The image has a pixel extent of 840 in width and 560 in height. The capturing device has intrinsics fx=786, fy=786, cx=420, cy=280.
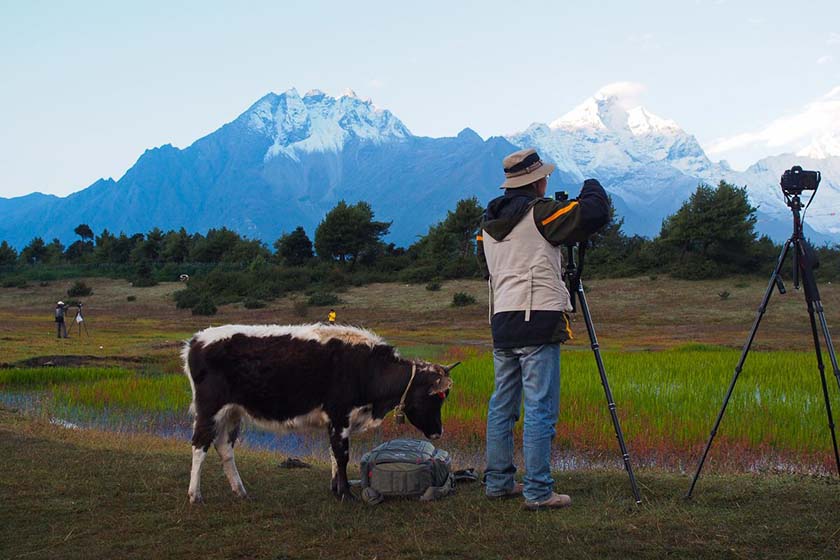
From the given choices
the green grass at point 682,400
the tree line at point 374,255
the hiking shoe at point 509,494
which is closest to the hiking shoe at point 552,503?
the hiking shoe at point 509,494

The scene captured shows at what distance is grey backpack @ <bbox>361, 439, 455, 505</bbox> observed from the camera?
7.18 meters

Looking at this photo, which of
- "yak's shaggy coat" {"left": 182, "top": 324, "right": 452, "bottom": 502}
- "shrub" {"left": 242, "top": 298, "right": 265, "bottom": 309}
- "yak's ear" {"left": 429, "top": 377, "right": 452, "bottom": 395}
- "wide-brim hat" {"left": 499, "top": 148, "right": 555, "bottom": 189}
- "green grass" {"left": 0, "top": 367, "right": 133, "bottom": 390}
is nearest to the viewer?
"wide-brim hat" {"left": 499, "top": 148, "right": 555, "bottom": 189}

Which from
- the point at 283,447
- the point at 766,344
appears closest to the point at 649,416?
the point at 283,447

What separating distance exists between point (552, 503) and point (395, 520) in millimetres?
1323

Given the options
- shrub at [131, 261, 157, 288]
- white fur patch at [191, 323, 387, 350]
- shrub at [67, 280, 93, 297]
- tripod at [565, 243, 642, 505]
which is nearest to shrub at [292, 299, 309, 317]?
shrub at [67, 280, 93, 297]

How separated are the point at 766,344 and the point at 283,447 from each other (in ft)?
63.6

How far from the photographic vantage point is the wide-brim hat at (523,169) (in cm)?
676

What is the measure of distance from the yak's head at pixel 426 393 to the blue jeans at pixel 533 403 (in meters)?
0.90

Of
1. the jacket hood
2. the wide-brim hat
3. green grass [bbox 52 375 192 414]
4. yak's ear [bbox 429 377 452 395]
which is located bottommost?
green grass [bbox 52 375 192 414]

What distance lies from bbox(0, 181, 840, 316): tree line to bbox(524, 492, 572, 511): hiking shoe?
1593 inches

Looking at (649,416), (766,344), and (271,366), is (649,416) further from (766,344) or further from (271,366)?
(766,344)

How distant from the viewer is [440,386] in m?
7.65

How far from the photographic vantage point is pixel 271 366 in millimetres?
7387

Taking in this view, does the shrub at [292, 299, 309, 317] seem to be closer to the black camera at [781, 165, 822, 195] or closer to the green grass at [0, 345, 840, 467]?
the green grass at [0, 345, 840, 467]
